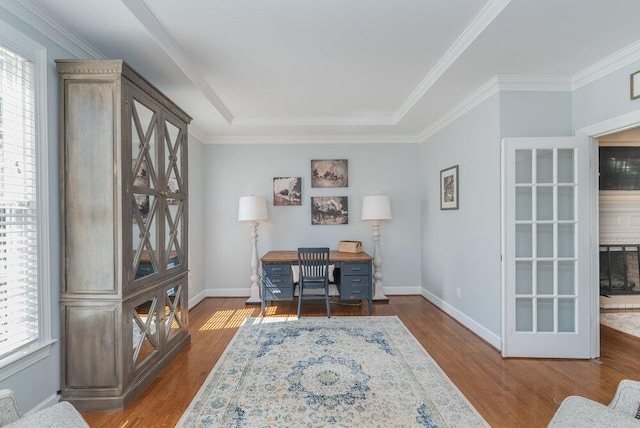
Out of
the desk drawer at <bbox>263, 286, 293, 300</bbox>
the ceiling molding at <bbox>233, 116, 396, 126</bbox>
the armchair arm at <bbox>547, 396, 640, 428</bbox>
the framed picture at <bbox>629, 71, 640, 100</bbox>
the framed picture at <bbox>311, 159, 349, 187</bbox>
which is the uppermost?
the ceiling molding at <bbox>233, 116, 396, 126</bbox>

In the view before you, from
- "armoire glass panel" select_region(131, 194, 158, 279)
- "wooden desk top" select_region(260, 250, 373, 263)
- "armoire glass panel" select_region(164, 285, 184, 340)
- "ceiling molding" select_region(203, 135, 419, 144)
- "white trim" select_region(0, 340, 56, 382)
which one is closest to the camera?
"white trim" select_region(0, 340, 56, 382)

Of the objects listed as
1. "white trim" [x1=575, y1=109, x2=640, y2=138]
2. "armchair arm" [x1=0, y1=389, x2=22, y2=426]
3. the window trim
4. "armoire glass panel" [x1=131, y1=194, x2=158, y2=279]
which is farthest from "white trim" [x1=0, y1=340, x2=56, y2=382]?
"white trim" [x1=575, y1=109, x2=640, y2=138]

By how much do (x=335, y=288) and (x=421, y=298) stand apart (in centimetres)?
153

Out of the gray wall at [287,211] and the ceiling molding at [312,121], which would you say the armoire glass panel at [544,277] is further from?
the ceiling molding at [312,121]

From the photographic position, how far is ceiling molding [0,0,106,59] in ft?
5.76

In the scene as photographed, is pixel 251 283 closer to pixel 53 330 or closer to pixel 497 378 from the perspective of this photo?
pixel 53 330

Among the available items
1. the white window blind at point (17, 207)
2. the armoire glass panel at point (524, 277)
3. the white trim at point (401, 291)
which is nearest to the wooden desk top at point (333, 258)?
the white trim at point (401, 291)

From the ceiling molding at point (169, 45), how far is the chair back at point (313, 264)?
80.0 inches

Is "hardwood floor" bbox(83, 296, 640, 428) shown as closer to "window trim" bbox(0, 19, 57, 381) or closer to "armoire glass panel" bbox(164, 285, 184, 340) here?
"armoire glass panel" bbox(164, 285, 184, 340)

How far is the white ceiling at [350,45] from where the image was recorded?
76.8 inches

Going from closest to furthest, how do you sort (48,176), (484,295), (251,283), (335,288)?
(48,176) < (484,295) < (335,288) < (251,283)

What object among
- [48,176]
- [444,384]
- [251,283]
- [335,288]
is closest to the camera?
[48,176]

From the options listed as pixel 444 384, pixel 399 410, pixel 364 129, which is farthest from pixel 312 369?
pixel 364 129

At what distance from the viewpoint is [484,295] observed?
3.17 metres
